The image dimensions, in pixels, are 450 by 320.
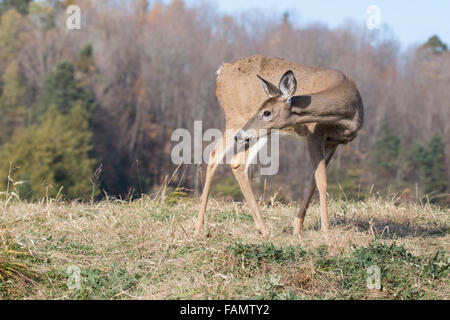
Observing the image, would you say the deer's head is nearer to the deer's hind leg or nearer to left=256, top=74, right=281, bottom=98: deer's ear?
left=256, top=74, right=281, bottom=98: deer's ear

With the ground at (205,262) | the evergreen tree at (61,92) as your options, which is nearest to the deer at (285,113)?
the ground at (205,262)

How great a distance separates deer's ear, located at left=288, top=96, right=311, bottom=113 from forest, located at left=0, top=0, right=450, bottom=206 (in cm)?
3599

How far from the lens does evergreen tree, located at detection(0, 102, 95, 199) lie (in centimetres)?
4509

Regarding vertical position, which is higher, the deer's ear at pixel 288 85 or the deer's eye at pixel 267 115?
the deer's ear at pixel 288 85

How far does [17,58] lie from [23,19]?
917cm

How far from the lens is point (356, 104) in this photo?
7.45 metres

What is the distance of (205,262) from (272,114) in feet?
6.85

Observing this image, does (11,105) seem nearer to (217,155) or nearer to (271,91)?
(217,155)

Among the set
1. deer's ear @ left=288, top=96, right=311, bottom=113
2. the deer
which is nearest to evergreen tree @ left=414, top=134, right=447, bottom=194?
the deer

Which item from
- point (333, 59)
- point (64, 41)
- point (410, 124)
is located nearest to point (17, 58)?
point (64, 41)

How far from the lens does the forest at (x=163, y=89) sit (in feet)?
167

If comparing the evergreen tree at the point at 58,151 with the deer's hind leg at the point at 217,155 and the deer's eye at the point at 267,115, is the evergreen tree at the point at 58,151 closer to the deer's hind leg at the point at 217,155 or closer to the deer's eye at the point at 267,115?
the deer's hind leg at the point at 217,155
